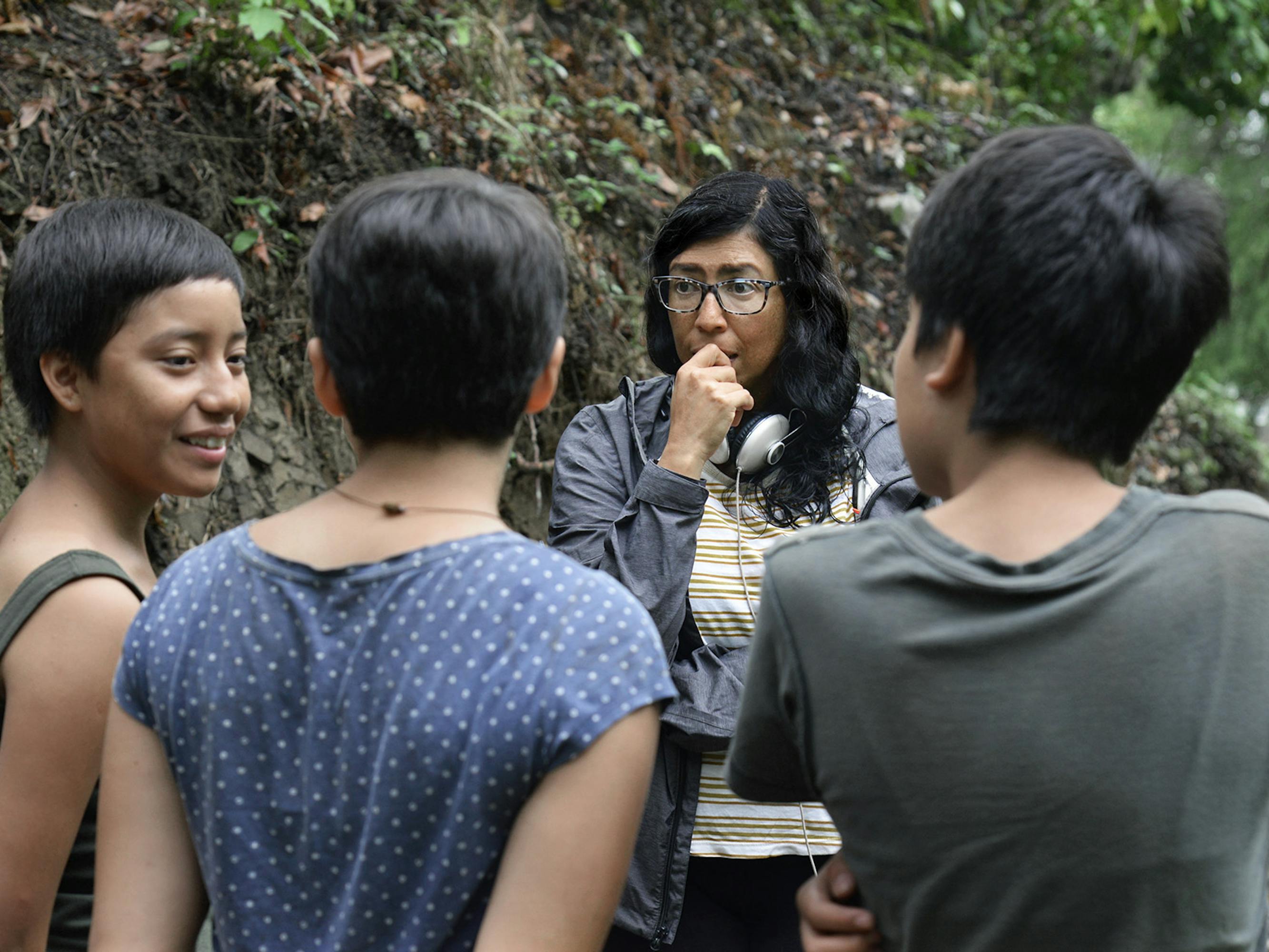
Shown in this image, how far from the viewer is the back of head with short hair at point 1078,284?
4.74ft

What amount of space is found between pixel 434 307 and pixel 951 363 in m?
0.68

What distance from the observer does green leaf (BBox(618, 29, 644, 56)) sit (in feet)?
22.5

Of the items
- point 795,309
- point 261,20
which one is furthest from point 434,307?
point 261,20

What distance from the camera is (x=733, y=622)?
106 inches

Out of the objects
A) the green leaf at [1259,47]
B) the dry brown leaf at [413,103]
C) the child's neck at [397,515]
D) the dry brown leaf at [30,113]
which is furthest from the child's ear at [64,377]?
the green leaf at [1259,47]

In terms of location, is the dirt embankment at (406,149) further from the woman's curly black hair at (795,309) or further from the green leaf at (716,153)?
the woman's curly black hair at (795,309)

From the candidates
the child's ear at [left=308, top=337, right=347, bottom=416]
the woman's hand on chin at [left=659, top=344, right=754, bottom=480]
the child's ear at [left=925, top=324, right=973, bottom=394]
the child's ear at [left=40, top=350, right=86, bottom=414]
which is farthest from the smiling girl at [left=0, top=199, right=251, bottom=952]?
the child's ear at [left=925, top=324, right=973, bottom=394]

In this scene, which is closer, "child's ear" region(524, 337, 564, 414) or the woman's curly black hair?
"child's ear" region(524, 337, 564, 414)

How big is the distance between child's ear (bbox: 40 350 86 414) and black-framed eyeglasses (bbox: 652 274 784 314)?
1.48 metres

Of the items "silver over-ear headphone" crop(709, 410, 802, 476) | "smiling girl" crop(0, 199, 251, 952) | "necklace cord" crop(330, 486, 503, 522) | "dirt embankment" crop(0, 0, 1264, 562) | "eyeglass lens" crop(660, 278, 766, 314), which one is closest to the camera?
"necklace cord" crop(330, 486, 503, 522)

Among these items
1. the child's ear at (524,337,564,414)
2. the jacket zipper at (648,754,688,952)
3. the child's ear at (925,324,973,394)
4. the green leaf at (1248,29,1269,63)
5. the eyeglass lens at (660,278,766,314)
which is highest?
the green leaf at (1248,29,1269,63)

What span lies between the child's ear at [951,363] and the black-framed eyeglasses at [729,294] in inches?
58.5

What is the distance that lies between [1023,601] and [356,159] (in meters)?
4.35

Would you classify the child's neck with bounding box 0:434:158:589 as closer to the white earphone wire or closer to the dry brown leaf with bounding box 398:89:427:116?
the white earphone wire
